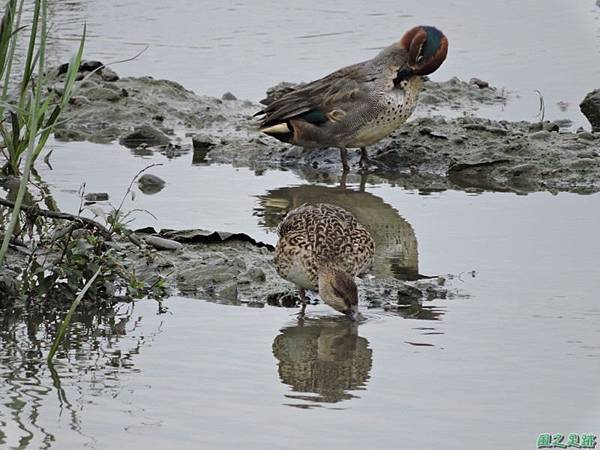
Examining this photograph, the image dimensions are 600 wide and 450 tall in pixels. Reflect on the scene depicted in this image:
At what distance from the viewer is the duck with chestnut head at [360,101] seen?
11.2m

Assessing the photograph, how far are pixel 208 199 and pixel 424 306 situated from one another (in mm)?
2988

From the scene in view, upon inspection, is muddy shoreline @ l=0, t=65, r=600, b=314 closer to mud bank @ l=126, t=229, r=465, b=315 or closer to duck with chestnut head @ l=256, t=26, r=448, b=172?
mud bank @ l=126, t=229, r=465, b=315

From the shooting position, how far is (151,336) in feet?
22.6

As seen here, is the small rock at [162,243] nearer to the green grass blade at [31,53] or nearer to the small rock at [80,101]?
the green grass blade at [31,53]

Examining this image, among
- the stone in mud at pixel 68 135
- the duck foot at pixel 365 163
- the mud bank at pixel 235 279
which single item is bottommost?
the mud bank at pixel 235 279

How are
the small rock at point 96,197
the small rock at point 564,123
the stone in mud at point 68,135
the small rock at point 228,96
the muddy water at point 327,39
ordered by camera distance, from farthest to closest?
the muddy water at point 327,39 < the small rock at point 228,96 < the small rock at point 564,123 < the stone in mud at point 68,135 < the small rock at point 96,197

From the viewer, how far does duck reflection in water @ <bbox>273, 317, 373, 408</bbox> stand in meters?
6.15

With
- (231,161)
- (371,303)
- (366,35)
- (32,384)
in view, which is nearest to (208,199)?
(231,161)

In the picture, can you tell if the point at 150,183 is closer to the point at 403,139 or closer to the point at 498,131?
the point at 403,139

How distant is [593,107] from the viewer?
39.9 ft

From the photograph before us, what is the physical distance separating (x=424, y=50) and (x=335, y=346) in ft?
16.3

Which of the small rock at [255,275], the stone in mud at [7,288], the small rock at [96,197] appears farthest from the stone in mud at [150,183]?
the stone in mud at [7,288]

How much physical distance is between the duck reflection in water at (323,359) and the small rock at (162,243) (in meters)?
1.32

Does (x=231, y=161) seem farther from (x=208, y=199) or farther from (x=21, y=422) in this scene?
(x=21, y=422)
